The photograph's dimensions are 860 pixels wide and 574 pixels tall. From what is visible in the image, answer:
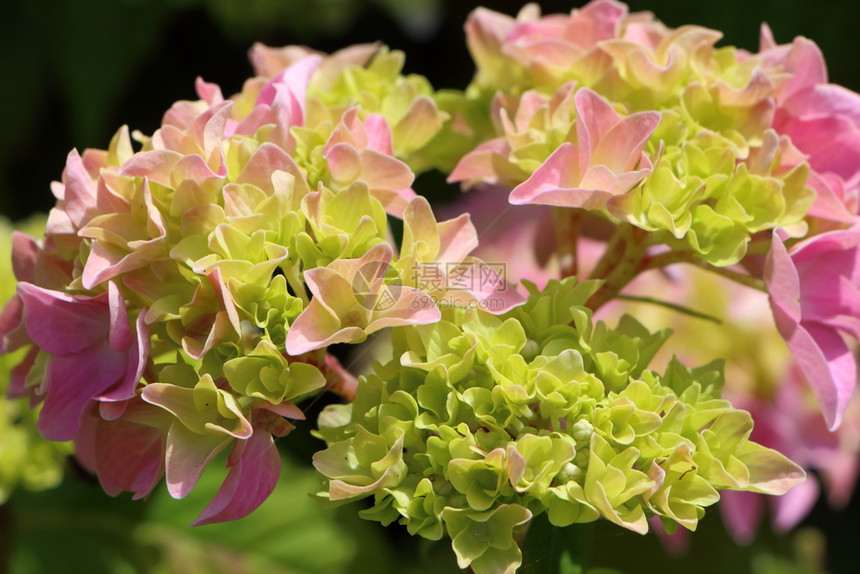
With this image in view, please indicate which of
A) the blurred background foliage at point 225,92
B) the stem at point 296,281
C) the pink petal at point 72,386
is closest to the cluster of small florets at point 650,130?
the stem at point 296,281

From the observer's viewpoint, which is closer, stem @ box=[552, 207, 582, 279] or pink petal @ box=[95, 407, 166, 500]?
pink petal @ box=[95, 407, 166, 500]

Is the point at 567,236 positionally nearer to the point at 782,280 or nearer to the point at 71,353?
the point at 782,280

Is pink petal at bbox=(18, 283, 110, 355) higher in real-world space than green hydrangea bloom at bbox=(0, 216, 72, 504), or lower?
higher

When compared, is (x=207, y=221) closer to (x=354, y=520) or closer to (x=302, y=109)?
(x=302, y=109)

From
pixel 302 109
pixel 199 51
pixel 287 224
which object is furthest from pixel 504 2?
pixel 287 224

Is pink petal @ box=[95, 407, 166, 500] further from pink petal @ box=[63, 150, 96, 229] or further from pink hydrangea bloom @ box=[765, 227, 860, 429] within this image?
pink hydrangea bloom @ box=[765, 227, 860, 429]

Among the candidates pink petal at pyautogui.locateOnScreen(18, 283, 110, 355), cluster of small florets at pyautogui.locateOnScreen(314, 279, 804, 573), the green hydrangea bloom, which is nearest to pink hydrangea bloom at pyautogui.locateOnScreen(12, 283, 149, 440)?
pink petal at pyautogui.locateOnScreen(18, 283, 110, 355)

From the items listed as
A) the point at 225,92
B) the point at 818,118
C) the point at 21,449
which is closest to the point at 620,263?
the point at 818,118

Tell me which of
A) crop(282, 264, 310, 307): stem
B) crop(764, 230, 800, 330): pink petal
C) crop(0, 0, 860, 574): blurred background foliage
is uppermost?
crop(282, 264, 310, 307): stem

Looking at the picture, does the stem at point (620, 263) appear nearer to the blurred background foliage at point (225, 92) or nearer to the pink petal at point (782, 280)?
the pink petal at point (782, 280)
